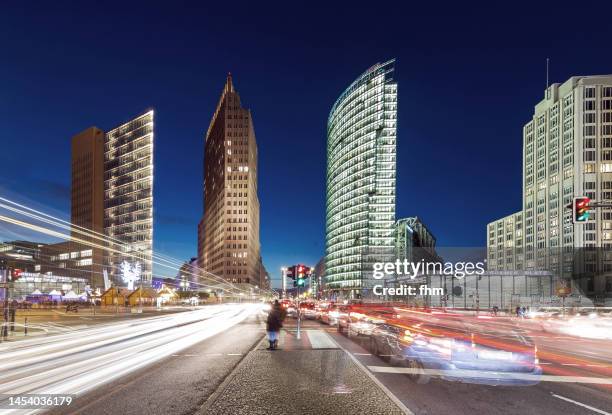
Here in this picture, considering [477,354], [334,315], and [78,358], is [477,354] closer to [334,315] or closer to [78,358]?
[78,358]

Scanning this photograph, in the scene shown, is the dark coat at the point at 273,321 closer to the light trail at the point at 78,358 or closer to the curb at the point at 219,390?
the curb at the point at 219,390

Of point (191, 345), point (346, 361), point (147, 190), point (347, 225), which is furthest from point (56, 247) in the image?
point (346, 361)

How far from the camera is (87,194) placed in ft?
397

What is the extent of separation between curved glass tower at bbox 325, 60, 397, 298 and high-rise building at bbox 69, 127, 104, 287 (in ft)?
255

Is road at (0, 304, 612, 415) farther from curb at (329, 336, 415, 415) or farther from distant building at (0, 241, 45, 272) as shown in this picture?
distant building at (0, 241, 45, 272)

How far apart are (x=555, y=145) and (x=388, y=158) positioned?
1948 inches

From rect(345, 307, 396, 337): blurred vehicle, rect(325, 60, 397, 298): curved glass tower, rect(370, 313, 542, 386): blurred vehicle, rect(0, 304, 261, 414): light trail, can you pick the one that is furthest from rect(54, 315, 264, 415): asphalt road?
rect(325, 60, 397, 298): curved glass tower

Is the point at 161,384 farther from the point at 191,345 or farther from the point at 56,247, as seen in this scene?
the point at 56,247

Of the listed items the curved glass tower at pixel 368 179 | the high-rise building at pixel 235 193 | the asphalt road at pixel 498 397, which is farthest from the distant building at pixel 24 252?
Answer: the curved glass tower at pixel 368 179

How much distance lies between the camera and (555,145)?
123m

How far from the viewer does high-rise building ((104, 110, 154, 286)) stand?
99.4 metres

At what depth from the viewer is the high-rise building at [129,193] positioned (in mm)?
99438

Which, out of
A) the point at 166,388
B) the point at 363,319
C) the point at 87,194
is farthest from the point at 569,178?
the point at 166,388

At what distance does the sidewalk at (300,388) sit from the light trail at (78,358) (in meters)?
3.25
